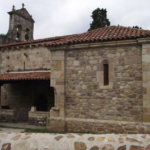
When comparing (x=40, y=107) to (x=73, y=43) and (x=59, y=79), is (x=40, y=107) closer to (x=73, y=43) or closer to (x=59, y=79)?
(x=59, y=79)

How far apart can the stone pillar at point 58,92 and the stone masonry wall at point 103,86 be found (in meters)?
0.22

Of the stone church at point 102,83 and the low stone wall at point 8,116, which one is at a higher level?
the stone church at point 102,83

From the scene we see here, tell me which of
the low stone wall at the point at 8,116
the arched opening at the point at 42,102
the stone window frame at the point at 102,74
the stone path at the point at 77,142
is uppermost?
the stone window frame at the point at 102,74

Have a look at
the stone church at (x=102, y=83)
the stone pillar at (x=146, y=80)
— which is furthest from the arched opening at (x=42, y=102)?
the stone pillar at (x=146, y=80)

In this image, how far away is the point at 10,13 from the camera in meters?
16.8

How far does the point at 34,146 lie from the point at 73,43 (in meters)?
6.20

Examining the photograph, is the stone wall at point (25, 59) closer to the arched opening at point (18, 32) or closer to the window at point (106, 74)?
the arched opening at point (18, 32)

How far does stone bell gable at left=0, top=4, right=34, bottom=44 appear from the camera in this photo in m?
16.4

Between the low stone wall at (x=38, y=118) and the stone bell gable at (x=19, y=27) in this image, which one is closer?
the low stone wall at (x=38, y=118)

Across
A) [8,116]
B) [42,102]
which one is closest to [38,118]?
[8,116]

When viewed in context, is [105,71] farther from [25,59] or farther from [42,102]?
[25,59]

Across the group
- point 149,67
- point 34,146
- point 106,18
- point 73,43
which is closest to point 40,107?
point 73,43

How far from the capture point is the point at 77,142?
256 cm

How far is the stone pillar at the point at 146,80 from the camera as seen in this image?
710cm
